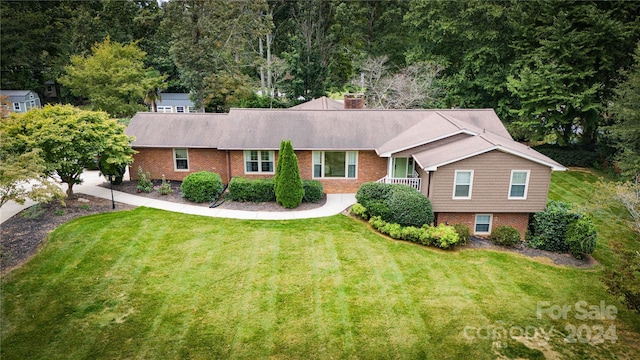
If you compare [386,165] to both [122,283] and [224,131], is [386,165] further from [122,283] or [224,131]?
[122,283]

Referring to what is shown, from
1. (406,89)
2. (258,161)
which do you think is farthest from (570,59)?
(258,161)

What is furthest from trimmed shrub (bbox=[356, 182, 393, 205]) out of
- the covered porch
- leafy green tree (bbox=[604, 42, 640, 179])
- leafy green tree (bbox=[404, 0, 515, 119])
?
leafy green tree (bbox=[404, 0, 515, 119])

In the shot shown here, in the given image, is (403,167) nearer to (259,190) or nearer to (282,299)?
(259,190)

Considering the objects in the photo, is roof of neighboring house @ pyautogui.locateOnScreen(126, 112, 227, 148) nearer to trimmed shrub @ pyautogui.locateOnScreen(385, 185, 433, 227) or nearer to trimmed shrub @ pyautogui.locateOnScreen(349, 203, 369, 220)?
trimmed shrub @ pyautogui.locateOnScreen(349, 203, 369, 220)

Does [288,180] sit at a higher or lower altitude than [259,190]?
higher

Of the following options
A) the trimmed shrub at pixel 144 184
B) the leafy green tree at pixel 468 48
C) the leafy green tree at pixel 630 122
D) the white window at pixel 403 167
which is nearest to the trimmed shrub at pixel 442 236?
the white window at pixel 403 167

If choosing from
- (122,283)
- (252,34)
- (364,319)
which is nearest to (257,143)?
(122,283)

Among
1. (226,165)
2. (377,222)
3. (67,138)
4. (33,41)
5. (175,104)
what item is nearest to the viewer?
(67,138)
